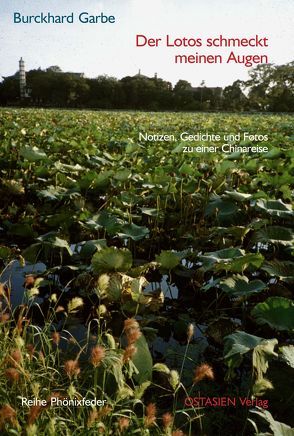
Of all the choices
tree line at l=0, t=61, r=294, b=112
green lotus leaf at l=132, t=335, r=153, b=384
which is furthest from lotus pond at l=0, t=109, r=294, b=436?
tree line at l=0, t=61, r=294, b=112

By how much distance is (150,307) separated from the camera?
84.0 inches

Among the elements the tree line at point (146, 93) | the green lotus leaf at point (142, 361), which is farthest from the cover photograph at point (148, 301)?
the tree line at point (146, 93)

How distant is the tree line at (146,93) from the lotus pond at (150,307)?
1579 inches

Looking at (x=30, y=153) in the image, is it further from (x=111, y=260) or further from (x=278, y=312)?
(x=278, y=312)

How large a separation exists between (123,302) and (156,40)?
8.31 feet

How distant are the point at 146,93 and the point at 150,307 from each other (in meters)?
44.7

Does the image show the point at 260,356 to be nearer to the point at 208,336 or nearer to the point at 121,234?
the point at 208,336

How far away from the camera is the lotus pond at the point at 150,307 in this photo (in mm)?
1364

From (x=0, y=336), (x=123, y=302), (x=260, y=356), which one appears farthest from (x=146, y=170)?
(x=260, y=356)

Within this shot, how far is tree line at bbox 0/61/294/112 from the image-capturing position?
4409 cm

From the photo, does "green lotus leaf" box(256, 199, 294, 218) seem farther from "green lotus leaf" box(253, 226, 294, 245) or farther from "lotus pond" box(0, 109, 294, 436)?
"green lotus leaf" box(253, 226, 294, 245)

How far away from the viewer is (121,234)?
2602mm

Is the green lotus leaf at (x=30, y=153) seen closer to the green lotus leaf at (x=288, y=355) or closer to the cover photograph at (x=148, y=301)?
the cover photograph at (x=148, y=301)

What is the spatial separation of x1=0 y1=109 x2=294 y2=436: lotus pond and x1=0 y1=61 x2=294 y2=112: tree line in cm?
4012
